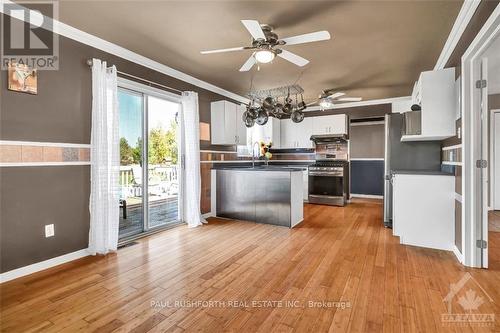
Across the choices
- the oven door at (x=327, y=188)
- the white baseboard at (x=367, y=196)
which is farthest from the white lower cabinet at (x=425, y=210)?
the white baseboard at (x=367, y=196)

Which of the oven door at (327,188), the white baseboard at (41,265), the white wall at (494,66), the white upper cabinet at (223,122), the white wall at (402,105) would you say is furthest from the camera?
the oven door at (327,188)

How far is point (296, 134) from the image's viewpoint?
269 inches

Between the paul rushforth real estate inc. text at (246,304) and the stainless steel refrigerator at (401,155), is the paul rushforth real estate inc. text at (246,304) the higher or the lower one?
the lower one

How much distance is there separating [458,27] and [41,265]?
5140 millimetres

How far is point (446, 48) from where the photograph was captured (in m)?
3.13

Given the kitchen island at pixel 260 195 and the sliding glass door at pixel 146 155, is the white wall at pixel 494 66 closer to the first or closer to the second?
the kitchen island at pixel 260 195

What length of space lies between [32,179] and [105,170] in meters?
0.67

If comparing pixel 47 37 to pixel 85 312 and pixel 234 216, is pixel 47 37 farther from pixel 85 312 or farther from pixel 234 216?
pixel 234 216

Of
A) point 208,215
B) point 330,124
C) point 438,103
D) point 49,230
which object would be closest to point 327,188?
point 330,124

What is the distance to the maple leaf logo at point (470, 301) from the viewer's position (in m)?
1.86

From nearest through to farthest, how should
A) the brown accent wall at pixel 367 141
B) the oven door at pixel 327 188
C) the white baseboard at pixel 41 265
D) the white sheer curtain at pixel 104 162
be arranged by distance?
1. the white baseboard at pixel 41 265
2. the white sheer curtain at pixel 104 162
3. the oven door at pixel 327 188
4. the brown accent wall at pixel 367 141

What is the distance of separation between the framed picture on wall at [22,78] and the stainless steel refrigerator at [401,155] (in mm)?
4903

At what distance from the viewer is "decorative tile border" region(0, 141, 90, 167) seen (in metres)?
2.33

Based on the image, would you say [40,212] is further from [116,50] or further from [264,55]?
[264,55]
